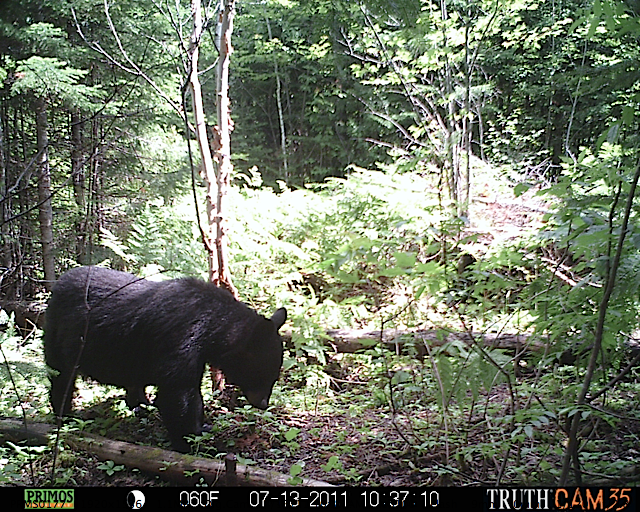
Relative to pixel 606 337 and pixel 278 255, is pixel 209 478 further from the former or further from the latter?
pixel 278 255

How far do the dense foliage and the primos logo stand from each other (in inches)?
9.2

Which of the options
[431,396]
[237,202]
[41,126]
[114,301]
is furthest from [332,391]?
[41,126]

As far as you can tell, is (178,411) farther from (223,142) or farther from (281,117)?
(281,117)

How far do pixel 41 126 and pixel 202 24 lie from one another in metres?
1.20

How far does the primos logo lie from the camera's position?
172 centimetres

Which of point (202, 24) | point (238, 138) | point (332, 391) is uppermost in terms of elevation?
point (202, 24)

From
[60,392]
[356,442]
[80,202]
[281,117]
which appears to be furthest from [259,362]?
[281,117]

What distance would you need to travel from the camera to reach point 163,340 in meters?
2.37

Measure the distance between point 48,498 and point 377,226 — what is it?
8.02ft

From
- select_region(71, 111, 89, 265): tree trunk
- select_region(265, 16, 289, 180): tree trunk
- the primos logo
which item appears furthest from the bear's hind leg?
select_region(265, 16, 289, 180): tree trunk

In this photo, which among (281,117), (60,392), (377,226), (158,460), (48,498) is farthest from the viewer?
(281,117)

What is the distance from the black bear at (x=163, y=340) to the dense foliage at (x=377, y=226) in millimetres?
175

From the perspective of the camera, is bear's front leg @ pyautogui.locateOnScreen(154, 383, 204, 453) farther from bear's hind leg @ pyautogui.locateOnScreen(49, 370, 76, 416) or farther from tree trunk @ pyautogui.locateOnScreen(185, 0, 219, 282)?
tree trunk @ pyautogui.locateOnScreen(185, 0, 219, 282)

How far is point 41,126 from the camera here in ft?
9.85
